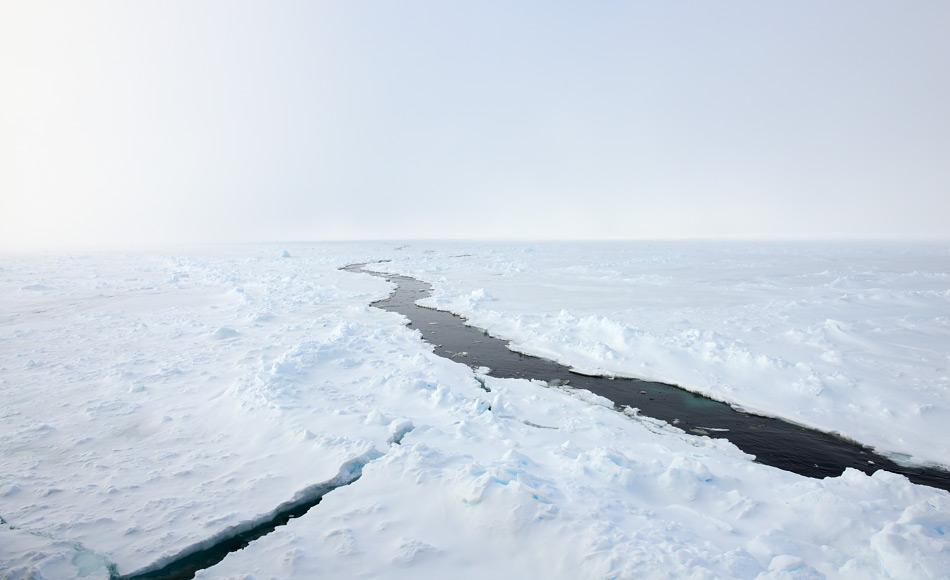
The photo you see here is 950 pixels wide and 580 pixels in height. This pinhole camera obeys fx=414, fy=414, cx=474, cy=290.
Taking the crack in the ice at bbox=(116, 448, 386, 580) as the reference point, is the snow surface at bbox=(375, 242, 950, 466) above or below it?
above

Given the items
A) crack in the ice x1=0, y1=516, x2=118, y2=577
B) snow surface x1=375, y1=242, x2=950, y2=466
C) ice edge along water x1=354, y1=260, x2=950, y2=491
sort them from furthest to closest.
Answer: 1. snow surface x1=375, y1=242, x2=950, y2=466
2. ice edge along water x1=354, y1=260, x2=950, y2=491
3. crack in the ice x1=0, y1=516, x2=118, y2=577

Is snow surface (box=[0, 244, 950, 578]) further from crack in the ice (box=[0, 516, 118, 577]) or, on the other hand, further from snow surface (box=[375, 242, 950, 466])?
snow surface (box=[375, 242, 950, 466])

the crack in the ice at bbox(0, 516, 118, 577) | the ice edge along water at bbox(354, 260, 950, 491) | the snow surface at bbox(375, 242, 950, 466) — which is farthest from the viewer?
the snow surface at bbox(375, 242, 950, 466)

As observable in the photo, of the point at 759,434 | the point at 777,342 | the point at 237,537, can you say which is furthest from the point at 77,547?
the point at 777,342

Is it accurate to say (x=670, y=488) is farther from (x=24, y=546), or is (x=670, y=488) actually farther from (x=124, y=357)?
(x=124, y=357)

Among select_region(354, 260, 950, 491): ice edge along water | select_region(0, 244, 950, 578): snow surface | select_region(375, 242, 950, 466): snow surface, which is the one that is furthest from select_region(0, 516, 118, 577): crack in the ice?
select_region(375, 242, 950, 466): snow surface

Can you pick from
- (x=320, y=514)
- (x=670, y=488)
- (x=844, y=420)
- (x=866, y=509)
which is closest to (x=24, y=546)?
(x=320, y=514)

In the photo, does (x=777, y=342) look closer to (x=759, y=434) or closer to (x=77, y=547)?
(x=759, y=434)

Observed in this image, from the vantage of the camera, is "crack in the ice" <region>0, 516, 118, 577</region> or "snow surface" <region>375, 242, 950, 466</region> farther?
"snow surface" <region>375, 242, 950, 466</region>
